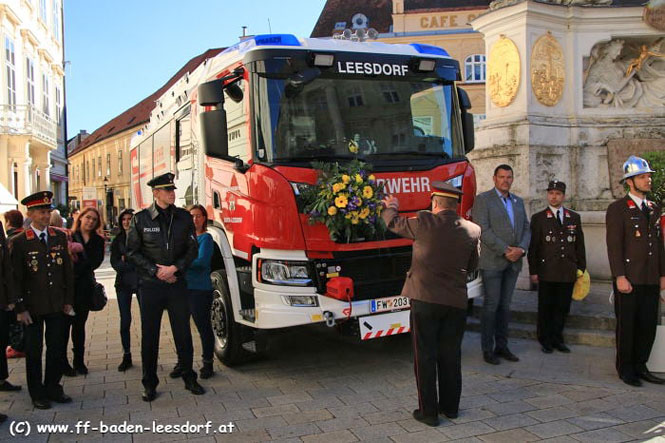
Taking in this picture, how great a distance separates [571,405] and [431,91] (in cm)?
318

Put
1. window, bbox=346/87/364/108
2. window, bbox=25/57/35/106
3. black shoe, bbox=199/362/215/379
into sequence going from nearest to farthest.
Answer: window, bbox=346/87/364/108 → black shoe, bbox=199/362/215/379 → window, bbox=25/57/35/106

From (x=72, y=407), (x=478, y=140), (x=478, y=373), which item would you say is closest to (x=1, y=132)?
(x=478, y=140)

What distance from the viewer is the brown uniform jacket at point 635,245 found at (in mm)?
5348

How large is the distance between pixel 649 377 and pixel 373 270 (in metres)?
2.57

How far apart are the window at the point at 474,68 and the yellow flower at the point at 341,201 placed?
1129 inches

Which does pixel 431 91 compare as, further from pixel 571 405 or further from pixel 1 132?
pixel 1 132

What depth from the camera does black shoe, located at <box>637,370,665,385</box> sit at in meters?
5.34

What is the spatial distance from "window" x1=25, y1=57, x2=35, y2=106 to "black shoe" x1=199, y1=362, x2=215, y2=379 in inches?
873

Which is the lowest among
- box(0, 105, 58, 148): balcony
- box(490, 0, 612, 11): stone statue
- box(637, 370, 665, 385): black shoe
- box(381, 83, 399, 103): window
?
box(637, 370, 665, 385): black shoe

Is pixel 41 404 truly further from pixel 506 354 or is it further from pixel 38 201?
pixel 506 354

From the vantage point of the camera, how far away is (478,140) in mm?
9930

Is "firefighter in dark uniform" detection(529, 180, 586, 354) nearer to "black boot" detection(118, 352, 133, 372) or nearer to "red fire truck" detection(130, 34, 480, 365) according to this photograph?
"red fire truck" detection(130, 34, 480, 365)

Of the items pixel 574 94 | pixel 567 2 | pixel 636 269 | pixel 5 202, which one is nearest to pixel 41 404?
pixel 636 269

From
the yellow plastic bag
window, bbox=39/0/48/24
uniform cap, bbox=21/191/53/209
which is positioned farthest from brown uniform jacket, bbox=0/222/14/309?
window, bbox=39/0/48/24
